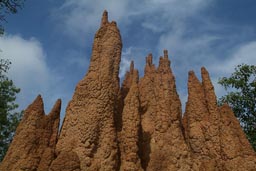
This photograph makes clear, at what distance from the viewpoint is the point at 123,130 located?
38.7 ft

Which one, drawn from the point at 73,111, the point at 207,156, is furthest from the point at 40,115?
the point at 207,156

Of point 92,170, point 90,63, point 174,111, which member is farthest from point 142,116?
point 92,170

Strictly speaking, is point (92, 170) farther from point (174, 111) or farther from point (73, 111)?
point (174, 111)

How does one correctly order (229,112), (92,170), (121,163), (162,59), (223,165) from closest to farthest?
(92,170), (121,163), (223,165), (229,112), (162,59)

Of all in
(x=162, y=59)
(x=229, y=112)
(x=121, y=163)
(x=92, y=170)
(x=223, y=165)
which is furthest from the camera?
(x=162, y=59)

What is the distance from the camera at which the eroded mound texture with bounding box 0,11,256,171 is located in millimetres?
10523

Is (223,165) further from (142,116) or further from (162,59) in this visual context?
(162,59)

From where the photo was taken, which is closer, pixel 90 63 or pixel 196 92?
pixel 90 63

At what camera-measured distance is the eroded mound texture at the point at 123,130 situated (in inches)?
414

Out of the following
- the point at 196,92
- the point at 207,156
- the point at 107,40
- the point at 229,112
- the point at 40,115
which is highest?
the point at 107,40

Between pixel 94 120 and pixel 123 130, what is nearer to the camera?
pixel 94 120

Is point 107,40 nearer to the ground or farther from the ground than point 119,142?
farther from the ground

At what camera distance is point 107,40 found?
44.0 feet

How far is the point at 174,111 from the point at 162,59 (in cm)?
372
